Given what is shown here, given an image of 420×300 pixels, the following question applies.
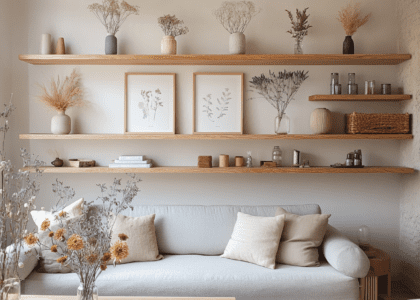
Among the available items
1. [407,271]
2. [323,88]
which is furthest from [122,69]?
[407,271]

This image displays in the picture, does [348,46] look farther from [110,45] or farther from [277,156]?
[110,45]

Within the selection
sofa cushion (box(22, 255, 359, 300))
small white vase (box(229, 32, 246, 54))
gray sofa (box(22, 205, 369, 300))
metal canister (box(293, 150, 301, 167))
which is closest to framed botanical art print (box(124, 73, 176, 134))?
small white vase (box(229, 32, 246, 54))

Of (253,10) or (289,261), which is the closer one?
(289,261)

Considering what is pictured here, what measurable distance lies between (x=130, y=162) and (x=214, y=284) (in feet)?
4.71

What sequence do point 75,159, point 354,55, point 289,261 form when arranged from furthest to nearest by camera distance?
point 75,159
point 354,55
point 289,261

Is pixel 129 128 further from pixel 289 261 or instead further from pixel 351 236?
pixel 351 236

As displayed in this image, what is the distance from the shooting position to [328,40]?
12.5 feet

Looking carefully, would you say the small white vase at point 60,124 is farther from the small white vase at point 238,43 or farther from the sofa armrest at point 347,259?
the sofa armrest at point 347,259

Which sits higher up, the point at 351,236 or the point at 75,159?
the point at 75,159

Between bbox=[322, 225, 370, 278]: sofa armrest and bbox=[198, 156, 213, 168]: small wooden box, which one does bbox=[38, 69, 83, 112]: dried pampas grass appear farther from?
bbox=[322, 225, 370, 278]: sofa armrest

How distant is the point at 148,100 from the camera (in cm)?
382

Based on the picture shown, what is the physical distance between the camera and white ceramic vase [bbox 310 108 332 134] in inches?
143

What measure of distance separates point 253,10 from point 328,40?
0.79 metres

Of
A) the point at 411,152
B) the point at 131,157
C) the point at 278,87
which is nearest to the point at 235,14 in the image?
the point at 278,87
